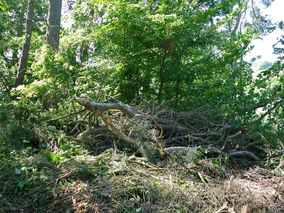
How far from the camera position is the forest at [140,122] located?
3566 mm

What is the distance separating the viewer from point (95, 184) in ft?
12.2

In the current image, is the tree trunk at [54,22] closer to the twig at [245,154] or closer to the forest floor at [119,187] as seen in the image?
Answer: the forest floor at [119,187]

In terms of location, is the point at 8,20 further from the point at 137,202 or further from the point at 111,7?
the point at 137,202

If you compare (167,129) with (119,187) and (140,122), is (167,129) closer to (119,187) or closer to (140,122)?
(140,122)

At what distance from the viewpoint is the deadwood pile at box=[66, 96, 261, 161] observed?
5059 mm

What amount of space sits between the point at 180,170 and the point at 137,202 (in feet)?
3.86

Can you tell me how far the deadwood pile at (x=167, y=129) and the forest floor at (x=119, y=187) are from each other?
0.72 meters

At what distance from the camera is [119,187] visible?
3.63 m

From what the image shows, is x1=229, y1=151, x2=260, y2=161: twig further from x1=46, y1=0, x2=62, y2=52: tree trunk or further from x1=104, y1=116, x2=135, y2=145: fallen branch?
x1=46, y1=0, x2=62, y2=52: tree trunk

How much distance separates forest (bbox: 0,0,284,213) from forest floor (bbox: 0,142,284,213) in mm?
16

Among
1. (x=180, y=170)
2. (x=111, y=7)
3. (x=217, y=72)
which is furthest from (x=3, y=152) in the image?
(x=217, y=72)

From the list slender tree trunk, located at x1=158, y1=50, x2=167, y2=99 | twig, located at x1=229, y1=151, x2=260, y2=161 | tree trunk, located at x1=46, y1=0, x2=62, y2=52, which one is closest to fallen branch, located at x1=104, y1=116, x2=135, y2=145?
twig, located at x1=229, y1=151, x2=260, y2=161

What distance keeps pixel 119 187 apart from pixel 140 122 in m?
1.82

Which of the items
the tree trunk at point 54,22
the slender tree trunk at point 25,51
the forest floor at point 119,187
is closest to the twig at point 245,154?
the forest floor at point 119,187
